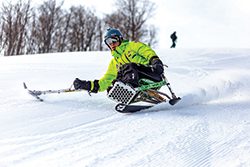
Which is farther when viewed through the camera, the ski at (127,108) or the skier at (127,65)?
the skier at (127,65)

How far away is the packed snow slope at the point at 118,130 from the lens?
9.62ft

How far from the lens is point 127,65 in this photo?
16.3ft

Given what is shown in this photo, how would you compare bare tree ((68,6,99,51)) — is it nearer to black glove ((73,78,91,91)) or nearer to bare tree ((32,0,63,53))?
bare tree ((32,0,63,53))

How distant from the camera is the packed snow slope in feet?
9.62

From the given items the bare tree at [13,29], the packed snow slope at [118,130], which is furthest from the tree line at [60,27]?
the packed snow slope at [118,130]

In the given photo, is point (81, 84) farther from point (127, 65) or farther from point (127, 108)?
point (127, 108)

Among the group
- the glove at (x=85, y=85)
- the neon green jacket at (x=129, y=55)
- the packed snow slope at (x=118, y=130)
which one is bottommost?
the packed snow slope at (x=118, y=130)

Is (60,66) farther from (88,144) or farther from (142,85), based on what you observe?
(88,144)

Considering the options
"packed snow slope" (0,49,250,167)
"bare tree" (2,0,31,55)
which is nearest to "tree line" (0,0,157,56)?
"bare tree" (2,0,31,55)

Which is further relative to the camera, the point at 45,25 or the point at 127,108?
the point at 45,25

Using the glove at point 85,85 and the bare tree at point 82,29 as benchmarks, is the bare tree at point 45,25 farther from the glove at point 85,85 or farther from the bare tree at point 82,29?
the glove at point 85,85

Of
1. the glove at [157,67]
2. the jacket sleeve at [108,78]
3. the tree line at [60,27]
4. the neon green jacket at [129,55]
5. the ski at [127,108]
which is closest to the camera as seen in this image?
the ski at [127,108]

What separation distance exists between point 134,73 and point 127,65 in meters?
0.14

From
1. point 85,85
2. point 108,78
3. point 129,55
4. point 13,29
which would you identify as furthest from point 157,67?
point 13,29
